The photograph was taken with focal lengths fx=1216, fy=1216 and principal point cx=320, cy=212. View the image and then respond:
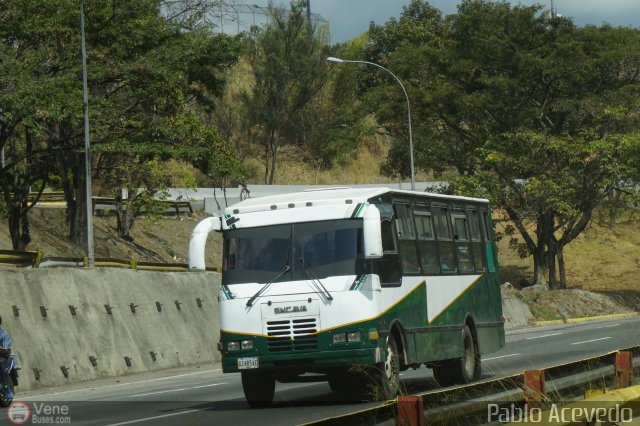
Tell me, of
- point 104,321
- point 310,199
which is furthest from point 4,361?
point 104,321

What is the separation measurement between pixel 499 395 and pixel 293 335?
604 cm

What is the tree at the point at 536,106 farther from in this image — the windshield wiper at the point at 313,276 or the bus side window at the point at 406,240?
the windshield wiper at the point at 313,276

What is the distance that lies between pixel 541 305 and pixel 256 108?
35672 mm

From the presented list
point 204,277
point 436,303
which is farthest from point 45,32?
point 436,303

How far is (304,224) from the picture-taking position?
16.6 meters

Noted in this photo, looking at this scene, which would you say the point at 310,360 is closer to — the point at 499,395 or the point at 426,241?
the point at 426,241

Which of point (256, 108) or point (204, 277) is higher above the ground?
point (256, 108)

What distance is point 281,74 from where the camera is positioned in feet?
263

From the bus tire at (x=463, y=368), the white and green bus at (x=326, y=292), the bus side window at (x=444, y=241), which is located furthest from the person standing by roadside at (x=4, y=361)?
the bus side window at (x=444, y=241)

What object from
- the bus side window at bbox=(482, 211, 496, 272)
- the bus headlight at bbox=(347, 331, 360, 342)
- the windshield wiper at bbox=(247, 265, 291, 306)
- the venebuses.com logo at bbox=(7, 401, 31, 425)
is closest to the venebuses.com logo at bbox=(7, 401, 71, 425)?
the venebuses.com logo at bbox=(7, 401, 31, 425)

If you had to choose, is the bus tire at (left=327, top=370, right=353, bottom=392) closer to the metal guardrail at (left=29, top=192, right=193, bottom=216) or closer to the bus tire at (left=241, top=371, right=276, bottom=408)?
the bus tire at (left=241, top=371, right=276, bottom=408)

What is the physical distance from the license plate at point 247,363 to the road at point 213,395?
1.96 ft

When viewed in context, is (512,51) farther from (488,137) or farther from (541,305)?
(541,305)

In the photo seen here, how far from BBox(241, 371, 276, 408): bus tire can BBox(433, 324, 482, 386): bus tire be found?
316cm
